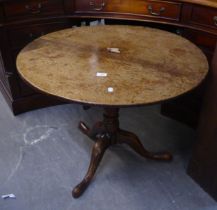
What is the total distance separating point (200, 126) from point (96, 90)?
708 millimetres

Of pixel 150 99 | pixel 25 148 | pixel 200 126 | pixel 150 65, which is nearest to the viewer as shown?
pixel 150 99

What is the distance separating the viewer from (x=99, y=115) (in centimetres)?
208

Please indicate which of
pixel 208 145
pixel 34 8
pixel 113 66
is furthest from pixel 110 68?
pixel 34 8

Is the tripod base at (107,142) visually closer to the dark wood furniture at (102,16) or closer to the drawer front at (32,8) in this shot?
the dark wood furniture at (102,16)

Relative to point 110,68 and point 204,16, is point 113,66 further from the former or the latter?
point 204,16

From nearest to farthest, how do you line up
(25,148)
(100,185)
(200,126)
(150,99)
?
(150,99), (200,126), (100,185), (25,148)

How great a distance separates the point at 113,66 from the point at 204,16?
28.4 inches

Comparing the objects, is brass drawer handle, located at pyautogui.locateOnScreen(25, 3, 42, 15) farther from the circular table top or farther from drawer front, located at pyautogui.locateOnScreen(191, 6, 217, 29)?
drawer front, located at pyautogui.locateOnScreen(191, 6, 217, 29)

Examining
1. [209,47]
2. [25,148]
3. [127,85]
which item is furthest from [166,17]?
[25,148]

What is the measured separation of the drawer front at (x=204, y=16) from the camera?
1.50 m

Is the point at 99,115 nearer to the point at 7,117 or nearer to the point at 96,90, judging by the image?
the point at 7,117

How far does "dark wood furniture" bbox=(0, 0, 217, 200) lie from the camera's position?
1.58 m

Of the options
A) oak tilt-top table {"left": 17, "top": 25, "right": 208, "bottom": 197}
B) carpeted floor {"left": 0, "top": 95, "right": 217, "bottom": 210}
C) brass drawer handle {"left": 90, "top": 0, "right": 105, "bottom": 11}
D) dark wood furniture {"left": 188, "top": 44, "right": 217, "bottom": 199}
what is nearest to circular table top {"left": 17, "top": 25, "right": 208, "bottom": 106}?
oak tilt-top table {"left": 17, "top": 25, "right": 208, "bottom": 197}

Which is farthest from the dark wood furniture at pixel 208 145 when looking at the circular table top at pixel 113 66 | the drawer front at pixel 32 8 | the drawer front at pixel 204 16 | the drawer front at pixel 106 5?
the drawer front at pixel 32 8
